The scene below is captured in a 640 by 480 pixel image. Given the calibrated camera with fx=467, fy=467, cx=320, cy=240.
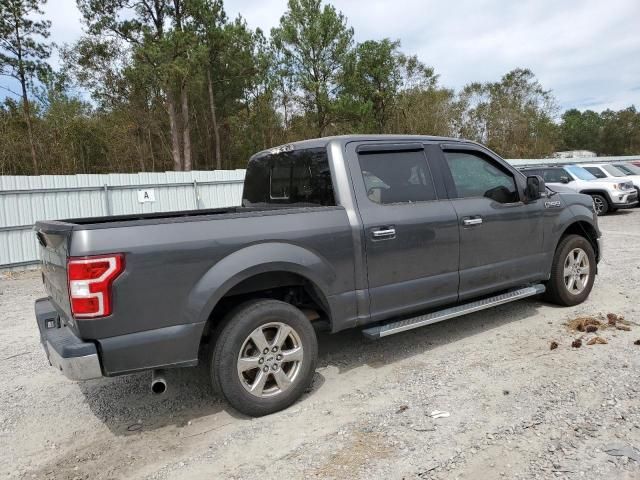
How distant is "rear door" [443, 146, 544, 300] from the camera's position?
13.8 ft

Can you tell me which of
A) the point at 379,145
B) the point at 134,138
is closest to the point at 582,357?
the point at 379,145

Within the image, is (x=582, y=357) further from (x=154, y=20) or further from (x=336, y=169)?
(x=154, y=20)

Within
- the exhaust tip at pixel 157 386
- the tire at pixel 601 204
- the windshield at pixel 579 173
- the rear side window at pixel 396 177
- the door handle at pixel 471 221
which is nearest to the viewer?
the exhaust tip at pixel 157 386

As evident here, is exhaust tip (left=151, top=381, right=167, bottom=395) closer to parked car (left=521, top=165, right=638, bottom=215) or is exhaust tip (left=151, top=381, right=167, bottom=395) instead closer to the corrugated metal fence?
the corrugated metal fence

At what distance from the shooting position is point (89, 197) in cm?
1162

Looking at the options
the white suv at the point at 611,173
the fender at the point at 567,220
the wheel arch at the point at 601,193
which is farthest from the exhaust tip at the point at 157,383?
the white suv at the point at 611,173

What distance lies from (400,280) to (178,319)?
69.8 inches

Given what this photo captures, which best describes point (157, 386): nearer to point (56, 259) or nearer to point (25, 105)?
point (56, 259)

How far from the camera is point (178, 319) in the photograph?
2869 mm

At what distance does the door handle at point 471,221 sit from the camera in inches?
163

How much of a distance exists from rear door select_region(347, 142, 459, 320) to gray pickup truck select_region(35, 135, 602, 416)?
0.01m

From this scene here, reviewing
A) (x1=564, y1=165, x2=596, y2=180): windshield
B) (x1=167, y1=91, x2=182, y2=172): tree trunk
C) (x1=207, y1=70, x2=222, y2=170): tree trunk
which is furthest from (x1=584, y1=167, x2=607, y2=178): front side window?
(x1=207, y1=70, x2=222, y2=170): tree trunk

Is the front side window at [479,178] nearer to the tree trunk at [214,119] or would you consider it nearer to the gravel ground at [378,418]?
the gravel ground at [378,418]

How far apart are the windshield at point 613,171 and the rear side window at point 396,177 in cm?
1411
